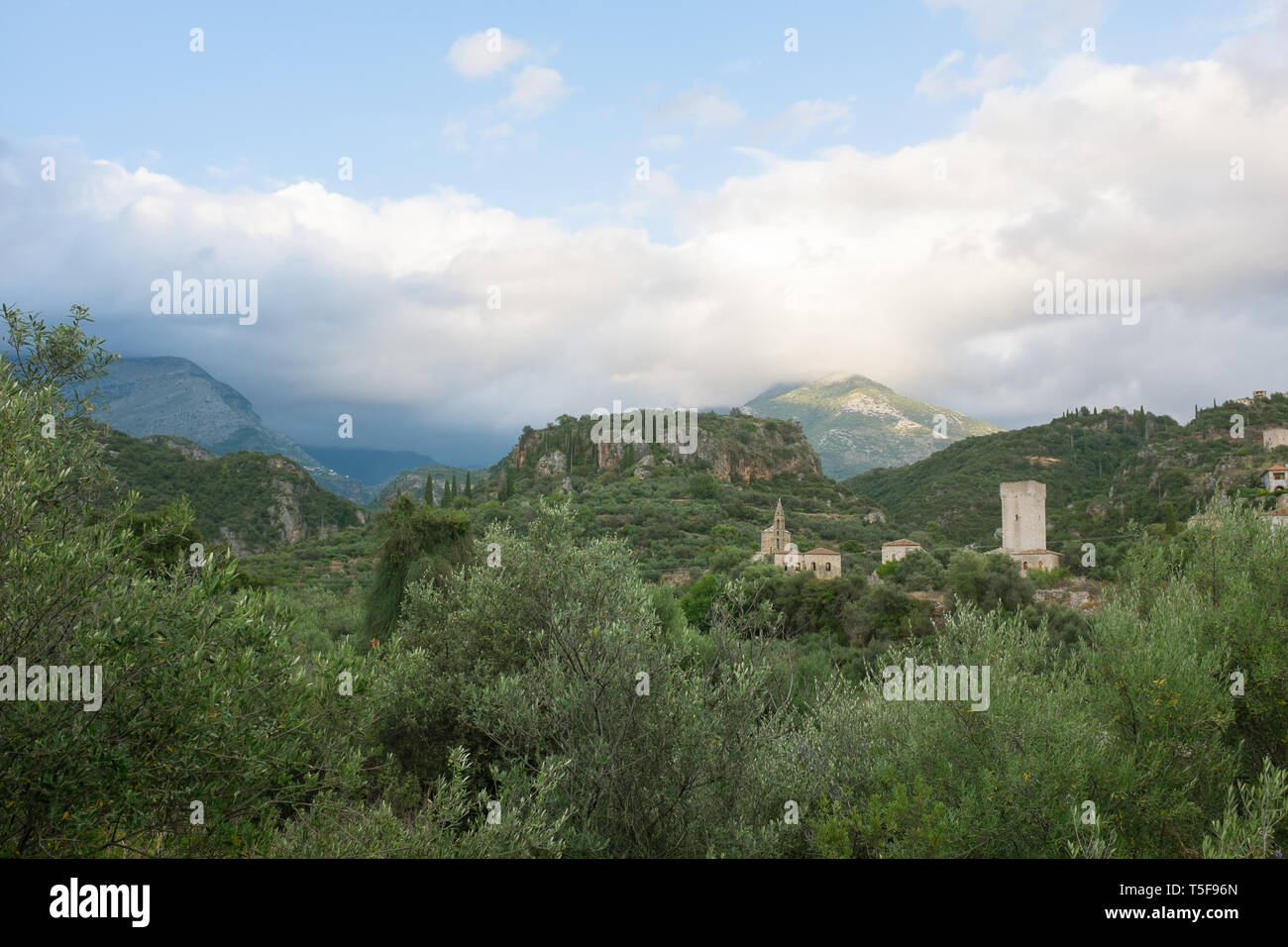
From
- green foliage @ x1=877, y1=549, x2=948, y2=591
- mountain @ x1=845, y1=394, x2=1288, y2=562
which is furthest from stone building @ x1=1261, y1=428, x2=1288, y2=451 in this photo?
green foliage @ x1=877, y1=549, x2=948, y2=591

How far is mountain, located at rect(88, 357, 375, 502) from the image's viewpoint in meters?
115

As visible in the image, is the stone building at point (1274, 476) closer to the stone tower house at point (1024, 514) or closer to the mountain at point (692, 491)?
the stone tower house at point (1024, 514)

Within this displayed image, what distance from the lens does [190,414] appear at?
12350cm

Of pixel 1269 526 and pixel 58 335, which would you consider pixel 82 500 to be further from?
pixel 1269 526

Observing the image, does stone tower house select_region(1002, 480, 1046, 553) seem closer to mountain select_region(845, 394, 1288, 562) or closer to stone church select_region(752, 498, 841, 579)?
mountain select_region(845, 394, 1288, 562)

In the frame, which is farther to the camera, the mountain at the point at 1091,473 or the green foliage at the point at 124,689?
the mountain at the point at 1091,473

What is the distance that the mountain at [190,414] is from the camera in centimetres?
11538

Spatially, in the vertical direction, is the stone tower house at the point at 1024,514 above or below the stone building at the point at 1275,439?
below

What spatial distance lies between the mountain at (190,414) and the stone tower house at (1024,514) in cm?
9246

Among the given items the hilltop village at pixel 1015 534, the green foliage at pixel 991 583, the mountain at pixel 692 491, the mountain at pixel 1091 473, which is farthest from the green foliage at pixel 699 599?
the mountain at pixel 1091 473

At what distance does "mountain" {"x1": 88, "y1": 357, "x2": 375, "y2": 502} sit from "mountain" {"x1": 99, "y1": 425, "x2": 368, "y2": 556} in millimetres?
29622

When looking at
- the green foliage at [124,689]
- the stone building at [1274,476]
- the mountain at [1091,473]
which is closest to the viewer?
the green foliage at [124,689]

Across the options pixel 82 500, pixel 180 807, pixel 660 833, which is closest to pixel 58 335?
pixel 82 500

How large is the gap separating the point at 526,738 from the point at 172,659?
10.8 feet
